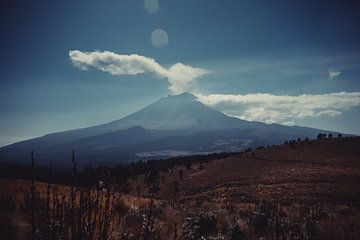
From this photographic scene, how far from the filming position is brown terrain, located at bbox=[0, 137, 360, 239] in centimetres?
699

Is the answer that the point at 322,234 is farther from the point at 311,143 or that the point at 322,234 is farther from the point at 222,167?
the point at 311,143

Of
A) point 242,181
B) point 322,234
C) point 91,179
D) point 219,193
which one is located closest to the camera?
point 91,179

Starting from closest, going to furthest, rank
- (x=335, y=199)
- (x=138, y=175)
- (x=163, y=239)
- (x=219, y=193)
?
1. (x=163, y=239)
2. (x=335, y=199)
3. (x=219, y=193)
4. (x=138, y=175)

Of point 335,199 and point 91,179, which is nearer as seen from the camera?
point 91,179

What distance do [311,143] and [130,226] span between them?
5435 cm

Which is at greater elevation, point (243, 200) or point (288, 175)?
point (288, 175)

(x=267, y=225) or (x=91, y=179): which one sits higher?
(x=91, y=179)

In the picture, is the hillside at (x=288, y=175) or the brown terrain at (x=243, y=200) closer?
the brown terrain at (x=243, y=200)

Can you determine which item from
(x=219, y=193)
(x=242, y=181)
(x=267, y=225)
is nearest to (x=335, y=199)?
(x=219, y=193)

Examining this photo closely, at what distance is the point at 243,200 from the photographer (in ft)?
91.1

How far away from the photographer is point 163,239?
698 centimetres

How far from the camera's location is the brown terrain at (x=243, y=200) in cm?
699

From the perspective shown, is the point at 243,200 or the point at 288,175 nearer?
the point at 243,200

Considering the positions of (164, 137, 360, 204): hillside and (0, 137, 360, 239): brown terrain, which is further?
(164, 137, 360, 204): hillside
